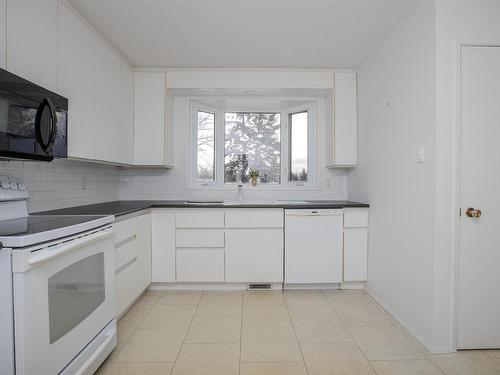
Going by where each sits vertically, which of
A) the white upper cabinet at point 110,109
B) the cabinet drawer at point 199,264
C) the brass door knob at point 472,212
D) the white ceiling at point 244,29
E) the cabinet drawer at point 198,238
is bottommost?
the cabinet drawer at point 199,264

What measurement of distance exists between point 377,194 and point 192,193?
208 cm

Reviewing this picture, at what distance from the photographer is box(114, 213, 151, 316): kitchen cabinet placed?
2.17 metres

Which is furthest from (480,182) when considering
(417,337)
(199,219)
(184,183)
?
(184,183)

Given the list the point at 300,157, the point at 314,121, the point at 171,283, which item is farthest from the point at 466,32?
the point at 171,283

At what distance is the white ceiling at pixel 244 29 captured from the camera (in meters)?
2.07

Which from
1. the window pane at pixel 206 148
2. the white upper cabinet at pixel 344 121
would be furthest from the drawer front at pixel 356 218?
the window pane at pixel 206 148

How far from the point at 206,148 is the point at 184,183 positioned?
1.74 ft

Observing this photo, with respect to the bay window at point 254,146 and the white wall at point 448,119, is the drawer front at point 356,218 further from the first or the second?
the white wall at point 448,119

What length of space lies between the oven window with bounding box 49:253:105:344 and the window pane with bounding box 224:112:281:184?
218 centimetres

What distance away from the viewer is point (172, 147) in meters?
3.40

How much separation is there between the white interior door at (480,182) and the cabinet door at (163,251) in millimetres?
2404

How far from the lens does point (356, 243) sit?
115 inches

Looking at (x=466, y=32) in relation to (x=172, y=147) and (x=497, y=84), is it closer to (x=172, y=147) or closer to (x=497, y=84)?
(x=497, y=84)

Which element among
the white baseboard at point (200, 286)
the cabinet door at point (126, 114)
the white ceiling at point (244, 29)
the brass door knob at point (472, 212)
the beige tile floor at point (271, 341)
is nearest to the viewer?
the beige tile floor at point (271, 341)
